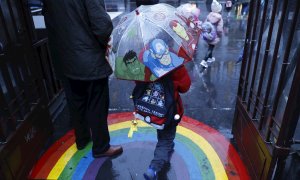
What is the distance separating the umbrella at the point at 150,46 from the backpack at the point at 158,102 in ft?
0.91

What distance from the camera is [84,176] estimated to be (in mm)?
2744

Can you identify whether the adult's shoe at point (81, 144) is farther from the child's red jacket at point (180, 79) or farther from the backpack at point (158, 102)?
the child's red jacket at point (180, 79)

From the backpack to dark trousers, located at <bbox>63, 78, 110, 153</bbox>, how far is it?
1.30 feet

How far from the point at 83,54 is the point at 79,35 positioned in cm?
17

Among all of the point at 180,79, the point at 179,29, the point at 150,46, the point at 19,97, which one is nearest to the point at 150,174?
the point at 180,79

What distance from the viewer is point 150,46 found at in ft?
6.53

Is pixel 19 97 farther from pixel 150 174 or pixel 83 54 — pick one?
pixel 150 174

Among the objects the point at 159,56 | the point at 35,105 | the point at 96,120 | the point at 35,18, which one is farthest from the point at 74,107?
the point at 35,18

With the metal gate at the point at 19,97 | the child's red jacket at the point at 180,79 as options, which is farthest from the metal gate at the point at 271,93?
the metal gate at the point at 19,97

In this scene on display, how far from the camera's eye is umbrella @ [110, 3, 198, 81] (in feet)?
6.54

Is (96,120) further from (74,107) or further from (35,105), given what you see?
(35,105)

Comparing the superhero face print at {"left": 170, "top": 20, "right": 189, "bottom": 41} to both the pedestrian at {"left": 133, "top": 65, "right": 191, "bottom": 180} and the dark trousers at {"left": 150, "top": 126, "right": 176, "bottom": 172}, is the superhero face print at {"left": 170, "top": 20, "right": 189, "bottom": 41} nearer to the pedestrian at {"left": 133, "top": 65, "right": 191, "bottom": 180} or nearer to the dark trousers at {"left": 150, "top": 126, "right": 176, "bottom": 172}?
the pedestrian at {"left": 133, "top": 65, "right": 191, "bottom": 180}

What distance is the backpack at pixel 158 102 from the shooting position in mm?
2299

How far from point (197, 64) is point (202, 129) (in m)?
2.62
